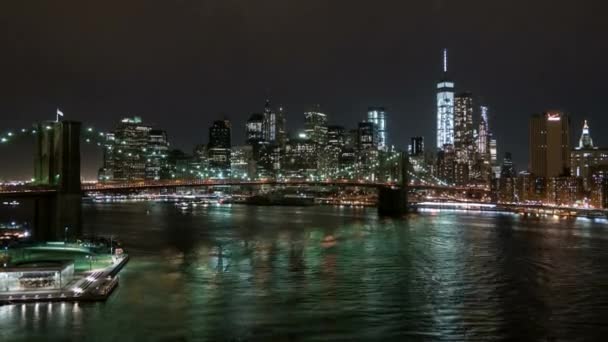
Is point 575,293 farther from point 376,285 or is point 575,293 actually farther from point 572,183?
point 572,183

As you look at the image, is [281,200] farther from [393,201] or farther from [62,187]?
[62,187]

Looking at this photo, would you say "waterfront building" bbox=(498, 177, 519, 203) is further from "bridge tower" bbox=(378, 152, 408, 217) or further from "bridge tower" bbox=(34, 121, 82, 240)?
"bridge tower" bbox=(34, 121, 82, 240)

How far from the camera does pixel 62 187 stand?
2992 cm

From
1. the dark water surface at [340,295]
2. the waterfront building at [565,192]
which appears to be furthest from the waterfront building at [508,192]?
the dark water surface at [340,295]

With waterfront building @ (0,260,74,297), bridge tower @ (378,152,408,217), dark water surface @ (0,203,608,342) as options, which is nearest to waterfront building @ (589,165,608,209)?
bridge tower @ (378,152,408,217)

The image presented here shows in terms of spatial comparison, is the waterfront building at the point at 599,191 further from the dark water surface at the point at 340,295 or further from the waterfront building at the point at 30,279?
the waterfront building at the point at 30,279

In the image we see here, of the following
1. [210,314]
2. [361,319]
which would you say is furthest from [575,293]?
[210,314]

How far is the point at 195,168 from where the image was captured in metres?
115

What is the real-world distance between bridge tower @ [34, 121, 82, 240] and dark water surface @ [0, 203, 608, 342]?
124 inches

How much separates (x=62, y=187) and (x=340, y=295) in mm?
16016

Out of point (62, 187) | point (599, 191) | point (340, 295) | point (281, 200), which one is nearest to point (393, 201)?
point (599, 191)

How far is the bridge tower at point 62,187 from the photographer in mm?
29750

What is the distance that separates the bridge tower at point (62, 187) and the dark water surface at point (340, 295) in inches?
124

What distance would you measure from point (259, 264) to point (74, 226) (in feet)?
30.4
